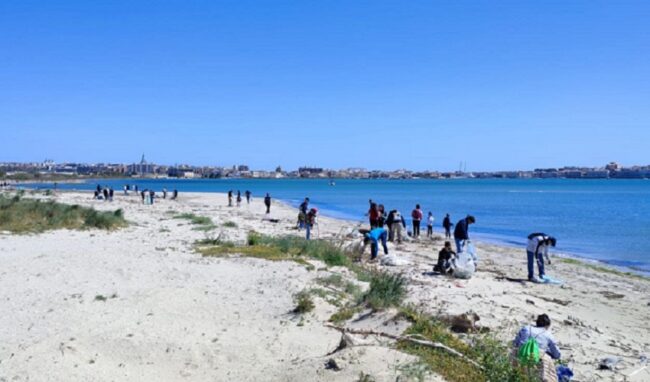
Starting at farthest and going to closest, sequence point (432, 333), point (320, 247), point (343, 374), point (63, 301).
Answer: point (320, 247), point (63, 301), point (432, 333), point (343, 374)

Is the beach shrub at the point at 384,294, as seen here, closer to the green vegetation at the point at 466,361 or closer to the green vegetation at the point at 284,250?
the green vegetation at the point at 466,361

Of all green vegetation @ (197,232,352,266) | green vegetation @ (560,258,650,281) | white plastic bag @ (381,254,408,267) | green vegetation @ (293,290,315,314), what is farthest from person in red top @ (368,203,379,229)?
green vegetation @ (293,290,315,314)

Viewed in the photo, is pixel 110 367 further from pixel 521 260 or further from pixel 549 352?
pixel 521 260

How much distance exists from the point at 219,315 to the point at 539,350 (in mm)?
4952

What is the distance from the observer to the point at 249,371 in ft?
22.8

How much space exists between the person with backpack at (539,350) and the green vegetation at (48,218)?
16.4 m

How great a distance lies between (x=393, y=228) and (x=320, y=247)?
7.10m

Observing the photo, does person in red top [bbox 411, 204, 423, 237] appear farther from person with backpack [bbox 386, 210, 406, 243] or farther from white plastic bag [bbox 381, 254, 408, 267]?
white plastic bag [bbox 381, 254, 408, 267]

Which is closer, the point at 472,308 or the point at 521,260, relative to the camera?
the point at 472,308

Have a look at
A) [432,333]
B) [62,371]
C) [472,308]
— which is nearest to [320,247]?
[472,308]

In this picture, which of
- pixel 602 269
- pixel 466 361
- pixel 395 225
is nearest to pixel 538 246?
pixel 602 269

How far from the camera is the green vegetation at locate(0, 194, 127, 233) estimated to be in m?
19.0

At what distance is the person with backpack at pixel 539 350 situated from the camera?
578cm

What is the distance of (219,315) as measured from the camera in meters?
9.27
